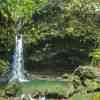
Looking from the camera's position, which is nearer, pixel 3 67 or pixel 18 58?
pixel 3 67

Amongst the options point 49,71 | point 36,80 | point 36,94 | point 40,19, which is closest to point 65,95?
point 36,94

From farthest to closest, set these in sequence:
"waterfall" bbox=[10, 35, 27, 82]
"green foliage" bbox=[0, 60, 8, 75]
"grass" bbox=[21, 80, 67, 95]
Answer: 1. "waterfall" bbox=[10, 35, 27, 82]
2. "green foliage" bbox=[0, 60, 8, 75]
3. "grass" bbox=[21, 80, 67, 95]

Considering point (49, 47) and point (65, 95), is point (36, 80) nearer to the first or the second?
point (49, 47)

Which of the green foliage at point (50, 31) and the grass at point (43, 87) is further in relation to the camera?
the green foliage at point (50, 31)

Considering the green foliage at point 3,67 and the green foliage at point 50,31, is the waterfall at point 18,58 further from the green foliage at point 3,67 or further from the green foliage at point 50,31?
the green foliage at point 3,67

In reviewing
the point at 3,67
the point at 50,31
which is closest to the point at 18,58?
the point at 3,67

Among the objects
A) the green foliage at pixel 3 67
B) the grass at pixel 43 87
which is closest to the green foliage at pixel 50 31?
the green foliage at pixel 3 67

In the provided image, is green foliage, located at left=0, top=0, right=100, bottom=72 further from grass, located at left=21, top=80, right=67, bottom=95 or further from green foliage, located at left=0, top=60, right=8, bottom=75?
grass, located at left=21, top=80, right=67, bottom=95

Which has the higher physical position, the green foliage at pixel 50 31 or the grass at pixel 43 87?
the green foliage at pixel 50 31

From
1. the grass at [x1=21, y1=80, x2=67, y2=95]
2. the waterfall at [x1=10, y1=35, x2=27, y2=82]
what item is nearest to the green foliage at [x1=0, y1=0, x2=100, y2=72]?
the waterfall at [x1=10, y1=35, x2=27, y2=82]

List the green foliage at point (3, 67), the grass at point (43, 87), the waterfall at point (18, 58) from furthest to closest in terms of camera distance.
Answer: the waterfall at point (18, 58)
the green foliage at point (3, 67)
the grass at point (43, 87)

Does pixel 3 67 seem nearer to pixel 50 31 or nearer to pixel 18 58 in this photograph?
pixel 18 58

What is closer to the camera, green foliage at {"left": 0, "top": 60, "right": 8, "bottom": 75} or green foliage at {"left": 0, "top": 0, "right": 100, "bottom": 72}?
green foliage at {"left": 0, "top": 60, "right": 8, "bottom": 75}

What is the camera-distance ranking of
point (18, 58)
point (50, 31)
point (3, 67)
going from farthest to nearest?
point (18, 58)
point (50, 31)
point (3, 67)
